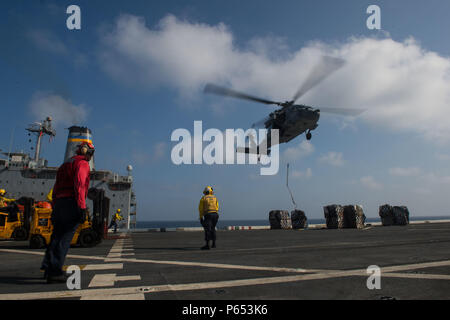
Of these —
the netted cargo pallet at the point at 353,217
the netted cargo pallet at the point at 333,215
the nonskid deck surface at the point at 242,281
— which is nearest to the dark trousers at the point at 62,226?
the nonskid deck surface at the point at 242,281

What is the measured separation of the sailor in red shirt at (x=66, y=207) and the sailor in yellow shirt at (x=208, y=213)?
4.66 m

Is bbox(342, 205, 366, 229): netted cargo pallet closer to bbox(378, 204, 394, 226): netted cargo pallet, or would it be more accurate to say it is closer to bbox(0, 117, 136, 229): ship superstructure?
bbox(378, 204, 394, 226): netted cargo pallet

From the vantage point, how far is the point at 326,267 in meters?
4.65

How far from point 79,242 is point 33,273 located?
4.80 m

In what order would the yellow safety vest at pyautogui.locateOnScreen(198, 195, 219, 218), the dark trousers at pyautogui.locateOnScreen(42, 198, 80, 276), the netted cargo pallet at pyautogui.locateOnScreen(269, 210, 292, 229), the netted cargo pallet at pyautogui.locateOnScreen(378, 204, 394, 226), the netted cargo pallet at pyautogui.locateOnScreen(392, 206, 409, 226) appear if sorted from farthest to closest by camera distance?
the netted cargo pallet at pyautogui.locateOnScreen(378, 204, 394, 226) → the netted cargo pallet at pyautogui.locateOnScreen(392, 206, 409, 226) → the netted cargo pallet at pyautogui.locateOnScreen(269, 210, 292, 229) → the yellow safety vest at pyautogui.locateOnScreen(198, 195, 219, 218) → the dark trousers at pyautogui.locateOnScreen(42, 198, 80, 276)

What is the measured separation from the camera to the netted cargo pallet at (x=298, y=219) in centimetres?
2644

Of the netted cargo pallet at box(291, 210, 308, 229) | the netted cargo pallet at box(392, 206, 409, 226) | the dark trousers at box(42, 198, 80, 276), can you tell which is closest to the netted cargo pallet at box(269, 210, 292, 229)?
the netted cargo pallet at box(291, 210, 308, 229)

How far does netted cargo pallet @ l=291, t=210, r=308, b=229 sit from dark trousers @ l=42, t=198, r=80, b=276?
24961 millimetres

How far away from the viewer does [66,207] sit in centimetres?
405

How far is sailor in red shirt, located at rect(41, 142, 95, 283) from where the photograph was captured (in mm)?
3947
